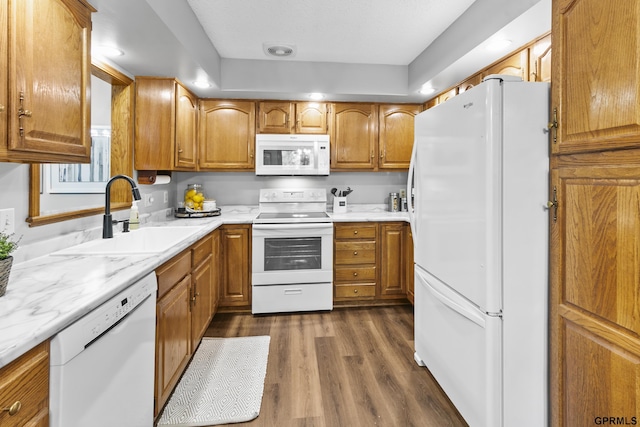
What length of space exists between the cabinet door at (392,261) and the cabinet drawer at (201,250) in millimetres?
1619

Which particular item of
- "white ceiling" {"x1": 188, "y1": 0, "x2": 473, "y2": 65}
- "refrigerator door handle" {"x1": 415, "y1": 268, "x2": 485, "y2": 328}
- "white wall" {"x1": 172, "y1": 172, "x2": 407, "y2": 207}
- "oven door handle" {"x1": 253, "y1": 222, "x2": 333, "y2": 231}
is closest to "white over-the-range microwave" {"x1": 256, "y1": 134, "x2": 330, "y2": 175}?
"white wall" {"x1": 172, "y1": 172, "x2": 407, "y2": 207}

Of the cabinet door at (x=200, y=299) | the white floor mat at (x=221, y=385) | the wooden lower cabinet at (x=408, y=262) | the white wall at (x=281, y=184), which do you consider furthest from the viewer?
the white wall at (x=281, y=184)

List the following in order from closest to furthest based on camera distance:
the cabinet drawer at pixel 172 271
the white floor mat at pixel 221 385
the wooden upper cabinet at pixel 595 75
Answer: the wooden upper cabinet at pixel 595 75 < the cabinet drawer at pixel 172 271 < the white floor mat at pixel 221 385

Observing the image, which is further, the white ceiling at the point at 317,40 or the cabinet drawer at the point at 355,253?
the cabinet drawer at the point at 355,253

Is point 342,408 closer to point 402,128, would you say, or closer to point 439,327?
point 439,327

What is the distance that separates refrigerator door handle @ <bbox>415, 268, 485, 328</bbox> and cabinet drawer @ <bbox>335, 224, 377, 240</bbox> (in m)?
1.28

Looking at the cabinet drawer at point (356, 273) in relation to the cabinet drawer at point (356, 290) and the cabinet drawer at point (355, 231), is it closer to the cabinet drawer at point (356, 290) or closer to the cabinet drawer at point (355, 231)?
the cabinet drawer at point (356, 290)

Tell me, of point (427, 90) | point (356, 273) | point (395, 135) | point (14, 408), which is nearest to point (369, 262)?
point (356, 273)

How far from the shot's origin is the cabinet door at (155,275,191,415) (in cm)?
167

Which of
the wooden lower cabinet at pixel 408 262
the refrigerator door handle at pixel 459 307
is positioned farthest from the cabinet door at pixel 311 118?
the refrigerator door handle at pixel 459 307

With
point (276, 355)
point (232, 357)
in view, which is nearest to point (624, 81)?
point (276, 355)

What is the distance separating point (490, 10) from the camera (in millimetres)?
2082

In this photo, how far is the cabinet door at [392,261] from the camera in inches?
135

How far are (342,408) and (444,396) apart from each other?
604 millimetres
